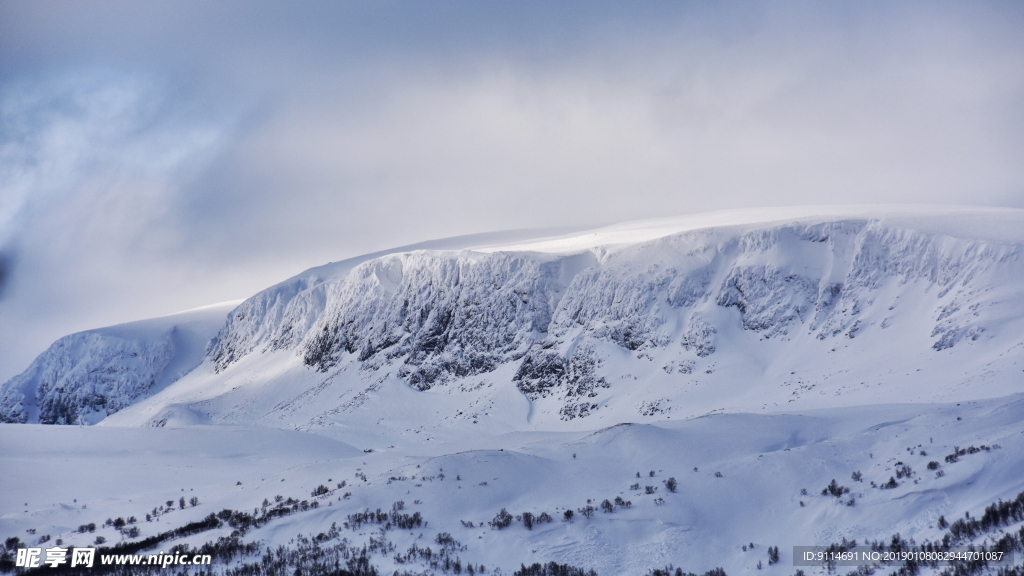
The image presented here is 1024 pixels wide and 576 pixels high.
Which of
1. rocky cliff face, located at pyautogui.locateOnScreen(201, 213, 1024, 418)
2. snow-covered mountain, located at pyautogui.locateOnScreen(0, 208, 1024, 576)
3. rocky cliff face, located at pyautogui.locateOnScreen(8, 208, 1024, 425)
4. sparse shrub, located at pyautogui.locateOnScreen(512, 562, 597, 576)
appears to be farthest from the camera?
rocky cliff face, located at pyautogui.locateOnScreen(201, 213, 1024, 418)

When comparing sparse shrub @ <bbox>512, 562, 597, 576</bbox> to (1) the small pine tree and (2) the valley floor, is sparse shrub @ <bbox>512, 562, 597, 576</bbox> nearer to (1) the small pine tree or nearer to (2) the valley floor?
(2) the valley floor

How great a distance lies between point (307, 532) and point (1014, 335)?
2861 inches

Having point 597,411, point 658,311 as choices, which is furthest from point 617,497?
point 658,311

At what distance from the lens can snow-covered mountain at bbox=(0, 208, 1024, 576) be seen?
35625 mm

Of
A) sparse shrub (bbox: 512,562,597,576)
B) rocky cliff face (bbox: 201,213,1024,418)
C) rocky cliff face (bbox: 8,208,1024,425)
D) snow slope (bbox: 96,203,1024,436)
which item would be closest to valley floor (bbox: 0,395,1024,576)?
sparse shrub (bbox: 512,562,597,576)

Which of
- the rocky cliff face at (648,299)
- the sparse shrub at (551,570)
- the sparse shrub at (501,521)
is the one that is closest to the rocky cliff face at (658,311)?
the rocky cliff face at (648,299)

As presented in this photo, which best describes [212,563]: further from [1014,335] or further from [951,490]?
[1014,335]

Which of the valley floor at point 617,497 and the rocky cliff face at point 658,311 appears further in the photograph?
the rocky cliff face at point 658,311

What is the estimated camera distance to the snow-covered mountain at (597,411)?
35.6 meters

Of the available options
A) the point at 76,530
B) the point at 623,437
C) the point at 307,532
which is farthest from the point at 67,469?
the point at 623,437

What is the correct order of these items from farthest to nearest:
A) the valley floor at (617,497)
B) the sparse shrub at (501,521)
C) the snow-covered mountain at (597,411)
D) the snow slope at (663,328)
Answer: the snow slope at (663,328) < the sparse shrub at (501,521) < the snow-covered mountain at (597,411) < the valley floor at (617,497)

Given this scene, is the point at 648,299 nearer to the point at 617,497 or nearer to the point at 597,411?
the point at 597,411

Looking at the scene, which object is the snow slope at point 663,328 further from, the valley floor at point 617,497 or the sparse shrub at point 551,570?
the sparse shrub at point 551,570

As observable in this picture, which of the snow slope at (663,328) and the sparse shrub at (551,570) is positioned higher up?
the snow slope at (663,328)
